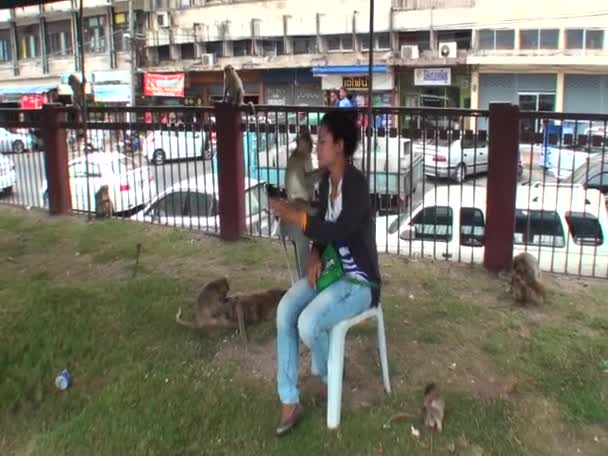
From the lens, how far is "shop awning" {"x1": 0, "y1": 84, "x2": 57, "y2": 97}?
40469mm

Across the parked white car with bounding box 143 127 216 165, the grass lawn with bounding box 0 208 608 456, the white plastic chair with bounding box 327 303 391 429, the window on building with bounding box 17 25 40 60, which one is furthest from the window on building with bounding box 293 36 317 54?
the white plastic chair with bounding box 327 303 391 429

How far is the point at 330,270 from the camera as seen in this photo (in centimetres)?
323

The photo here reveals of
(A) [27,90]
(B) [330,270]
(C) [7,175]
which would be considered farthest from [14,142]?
(A) [27,90]

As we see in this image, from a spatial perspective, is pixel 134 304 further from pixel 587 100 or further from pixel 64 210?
pixel 587 100

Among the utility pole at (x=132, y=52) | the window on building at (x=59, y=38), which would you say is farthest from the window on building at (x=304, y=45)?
the window on building at (x=59, y=38)

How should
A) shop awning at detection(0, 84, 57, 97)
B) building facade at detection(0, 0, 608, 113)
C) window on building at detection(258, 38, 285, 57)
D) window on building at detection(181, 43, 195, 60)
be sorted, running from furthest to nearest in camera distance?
shop awning at detection(0, 84, 57, 97) < window on building at detection(181, 43, 195, 60) < window on building at detection(258, 38, 285, 57) < building facade at detection(0, 0, 608, 113)

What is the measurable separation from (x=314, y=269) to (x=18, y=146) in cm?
839

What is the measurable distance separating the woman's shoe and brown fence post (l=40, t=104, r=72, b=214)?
18.3ft

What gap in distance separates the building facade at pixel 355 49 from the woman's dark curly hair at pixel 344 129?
19.6m

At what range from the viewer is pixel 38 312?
462 centimetres

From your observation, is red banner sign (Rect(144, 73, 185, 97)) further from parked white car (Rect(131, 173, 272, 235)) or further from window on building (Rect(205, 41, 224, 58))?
parked white car (Rect(131, 173, 272, 235))

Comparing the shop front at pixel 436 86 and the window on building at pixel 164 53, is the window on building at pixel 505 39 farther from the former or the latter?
the window on building at pixel 164 53

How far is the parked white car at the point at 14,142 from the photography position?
9039mm

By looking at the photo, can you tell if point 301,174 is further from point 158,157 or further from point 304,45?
point 304,45
